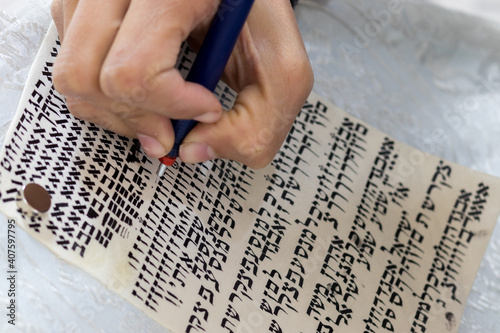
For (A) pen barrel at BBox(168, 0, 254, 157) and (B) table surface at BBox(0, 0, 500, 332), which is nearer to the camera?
(A) pen barrel at BBox(168, 0, 254, 157)

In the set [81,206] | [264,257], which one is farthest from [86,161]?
[264,257]

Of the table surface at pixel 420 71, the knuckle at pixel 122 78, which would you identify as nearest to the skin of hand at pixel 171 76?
the knuckle at pixel 122 78

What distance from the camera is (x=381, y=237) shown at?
0.40 m

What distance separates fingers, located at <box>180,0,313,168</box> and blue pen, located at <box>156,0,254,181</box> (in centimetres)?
3

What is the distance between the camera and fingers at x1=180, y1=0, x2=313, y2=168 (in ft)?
1.07

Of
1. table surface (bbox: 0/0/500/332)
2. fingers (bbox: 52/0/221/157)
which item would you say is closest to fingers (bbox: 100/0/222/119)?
fingers (bbox: 52/0/221/157)

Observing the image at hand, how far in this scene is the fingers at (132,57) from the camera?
10.5 inches

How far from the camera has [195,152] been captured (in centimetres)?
33

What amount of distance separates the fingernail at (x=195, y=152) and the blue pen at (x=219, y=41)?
0.06ft

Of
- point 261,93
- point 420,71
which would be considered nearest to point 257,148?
point 261,93

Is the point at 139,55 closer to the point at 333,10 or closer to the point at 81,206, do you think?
the point at 81,206

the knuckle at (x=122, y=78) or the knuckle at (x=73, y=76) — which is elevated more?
the knuckle at (x=122, y=78)

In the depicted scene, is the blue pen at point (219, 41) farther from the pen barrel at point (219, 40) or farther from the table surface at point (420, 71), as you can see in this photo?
the table surface at point (420, 71)

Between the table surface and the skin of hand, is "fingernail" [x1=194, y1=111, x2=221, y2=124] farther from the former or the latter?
the table surface
